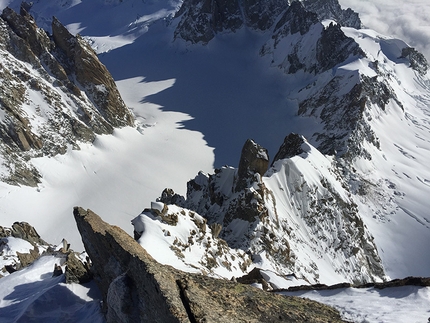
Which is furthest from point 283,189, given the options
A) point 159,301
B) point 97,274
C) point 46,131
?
point 46,131

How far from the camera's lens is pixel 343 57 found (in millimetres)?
94250

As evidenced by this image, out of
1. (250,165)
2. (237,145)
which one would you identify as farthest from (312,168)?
(237,145)

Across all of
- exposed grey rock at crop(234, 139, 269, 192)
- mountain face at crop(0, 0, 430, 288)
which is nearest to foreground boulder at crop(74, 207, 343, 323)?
mountain face at crop(0, 0, 430, 288)

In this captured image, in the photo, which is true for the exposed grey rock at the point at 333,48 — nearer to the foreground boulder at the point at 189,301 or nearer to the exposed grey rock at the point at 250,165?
the exposed grey rock at the point at 250,165

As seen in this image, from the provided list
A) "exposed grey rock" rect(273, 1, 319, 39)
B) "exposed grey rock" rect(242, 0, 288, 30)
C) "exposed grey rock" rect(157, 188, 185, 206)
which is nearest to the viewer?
"exposed grey rock" rect(157, 188, 185, 206)

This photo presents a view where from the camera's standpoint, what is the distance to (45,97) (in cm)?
5862

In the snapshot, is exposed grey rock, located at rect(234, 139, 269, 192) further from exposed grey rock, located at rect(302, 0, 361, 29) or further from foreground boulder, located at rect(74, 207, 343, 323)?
exposed grey rock, located at rect(302, 0, 361, 29)

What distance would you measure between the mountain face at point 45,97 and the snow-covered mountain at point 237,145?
0.26m

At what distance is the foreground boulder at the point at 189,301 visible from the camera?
325 inches

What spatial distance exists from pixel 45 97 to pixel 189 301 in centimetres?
5871

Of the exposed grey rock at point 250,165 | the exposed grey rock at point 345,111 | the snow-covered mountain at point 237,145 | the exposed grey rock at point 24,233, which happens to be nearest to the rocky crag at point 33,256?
the exposed grey rock at point 24,233

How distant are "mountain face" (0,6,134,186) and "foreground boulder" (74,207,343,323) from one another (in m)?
44.4

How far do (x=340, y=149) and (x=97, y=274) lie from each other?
180 feet

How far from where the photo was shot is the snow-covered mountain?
107 ft
